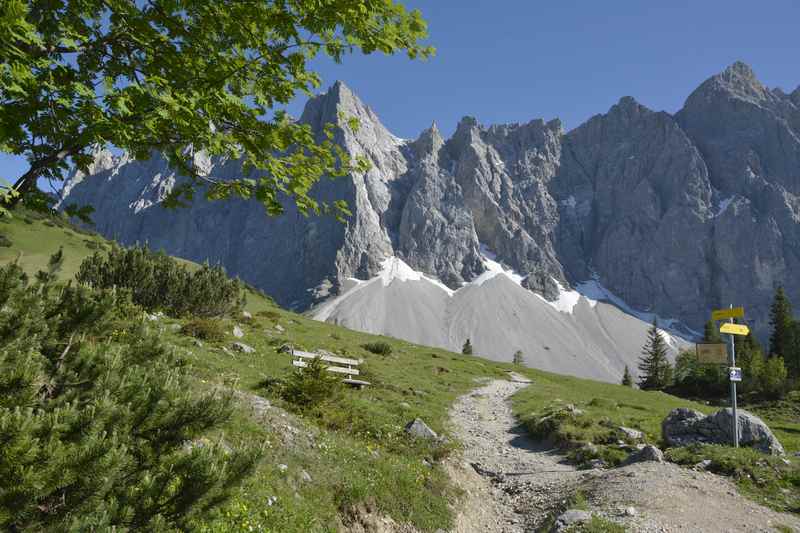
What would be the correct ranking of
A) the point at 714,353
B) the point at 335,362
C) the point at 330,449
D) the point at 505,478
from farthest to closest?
the point at 335,362
the point at 714,353
the point at 505,478
the point at 330,449

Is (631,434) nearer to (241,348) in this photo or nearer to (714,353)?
(714,353)

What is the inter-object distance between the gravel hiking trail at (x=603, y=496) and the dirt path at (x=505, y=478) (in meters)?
0.03

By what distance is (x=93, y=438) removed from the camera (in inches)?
148

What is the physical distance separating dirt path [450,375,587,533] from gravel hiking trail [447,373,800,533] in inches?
1.2

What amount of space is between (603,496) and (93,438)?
12.5 meters

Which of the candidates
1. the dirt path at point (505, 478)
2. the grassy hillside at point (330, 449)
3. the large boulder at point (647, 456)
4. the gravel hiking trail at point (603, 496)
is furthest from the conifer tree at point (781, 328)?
the gravel hiking trail at point (603, 496)

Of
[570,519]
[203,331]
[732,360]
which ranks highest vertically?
[732,360]

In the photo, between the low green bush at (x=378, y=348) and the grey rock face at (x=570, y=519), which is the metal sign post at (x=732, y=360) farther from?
the low green bush at (x=378, y=348)

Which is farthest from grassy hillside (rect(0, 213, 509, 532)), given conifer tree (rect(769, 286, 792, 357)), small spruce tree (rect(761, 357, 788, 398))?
conifer tree (rect(769, 286, 792, 357))

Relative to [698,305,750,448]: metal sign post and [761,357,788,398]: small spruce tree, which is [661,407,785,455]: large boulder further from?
[761,357,788,398]: small spruce tree

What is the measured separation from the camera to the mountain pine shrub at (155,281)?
101ft

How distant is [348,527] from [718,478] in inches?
468

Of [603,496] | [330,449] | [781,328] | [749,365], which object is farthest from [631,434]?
[781,328]

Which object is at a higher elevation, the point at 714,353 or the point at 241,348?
the point at 714,353
